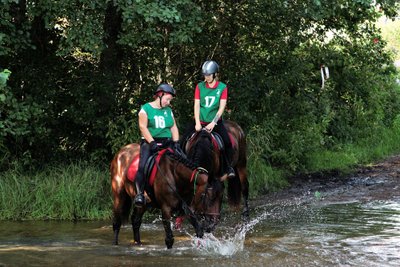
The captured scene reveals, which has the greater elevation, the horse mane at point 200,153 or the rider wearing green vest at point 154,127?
the rider wearing green vest at point 154,127

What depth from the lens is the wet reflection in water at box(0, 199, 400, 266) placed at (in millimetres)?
7711

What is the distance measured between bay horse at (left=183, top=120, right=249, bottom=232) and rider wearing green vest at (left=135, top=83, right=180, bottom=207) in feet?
1.90

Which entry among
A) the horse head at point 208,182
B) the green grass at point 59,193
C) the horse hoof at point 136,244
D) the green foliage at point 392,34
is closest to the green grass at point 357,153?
the green grass at point 59,193

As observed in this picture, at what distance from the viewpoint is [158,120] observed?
825 centimetres

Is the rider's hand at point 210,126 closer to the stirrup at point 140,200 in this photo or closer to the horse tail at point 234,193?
the horse tail at point 234,193

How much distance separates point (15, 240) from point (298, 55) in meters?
8.58

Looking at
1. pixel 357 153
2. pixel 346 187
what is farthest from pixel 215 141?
pixel 357 153

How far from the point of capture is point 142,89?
13055mm

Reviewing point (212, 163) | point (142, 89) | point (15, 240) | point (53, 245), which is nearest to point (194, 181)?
point (212, 163)

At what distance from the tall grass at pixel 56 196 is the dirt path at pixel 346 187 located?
302 centimetres

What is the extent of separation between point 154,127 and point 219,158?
193cm

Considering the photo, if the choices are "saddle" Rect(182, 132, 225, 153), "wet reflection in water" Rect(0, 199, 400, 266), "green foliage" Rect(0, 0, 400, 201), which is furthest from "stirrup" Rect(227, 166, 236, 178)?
"green foliage" Rect(0, 0, 400, 201)

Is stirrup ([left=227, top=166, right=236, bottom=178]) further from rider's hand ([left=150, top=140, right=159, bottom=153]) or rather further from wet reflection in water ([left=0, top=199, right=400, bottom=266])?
rider's hand ([left=150, top=140, right=159, bottom=153])

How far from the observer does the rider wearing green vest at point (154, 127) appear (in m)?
8.16
